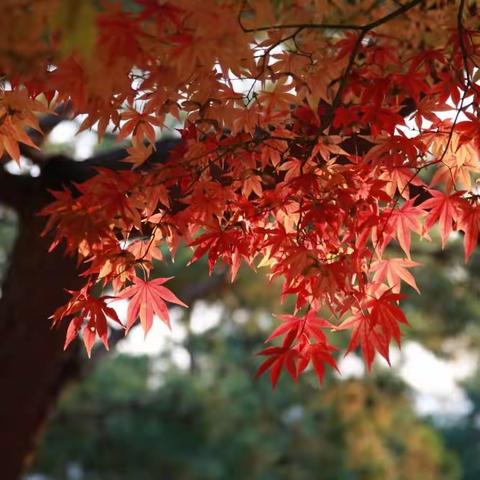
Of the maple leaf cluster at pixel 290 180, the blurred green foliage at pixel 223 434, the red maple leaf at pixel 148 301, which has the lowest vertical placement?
the red maple leaf at pixel 148 301

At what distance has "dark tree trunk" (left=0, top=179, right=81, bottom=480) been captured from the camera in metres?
2.50

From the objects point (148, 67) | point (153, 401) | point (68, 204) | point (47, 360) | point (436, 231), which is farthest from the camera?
point (153, 401)

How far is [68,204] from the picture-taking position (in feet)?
3.71

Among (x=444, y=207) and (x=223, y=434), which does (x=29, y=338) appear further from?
(x=223, y=434)

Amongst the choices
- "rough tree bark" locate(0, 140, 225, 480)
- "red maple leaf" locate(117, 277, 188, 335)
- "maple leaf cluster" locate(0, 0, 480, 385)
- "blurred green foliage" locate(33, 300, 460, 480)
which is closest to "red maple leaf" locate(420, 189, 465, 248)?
"maple leaf cluster" locate(0, 0, 480, 385)

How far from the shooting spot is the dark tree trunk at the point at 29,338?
2502 mm

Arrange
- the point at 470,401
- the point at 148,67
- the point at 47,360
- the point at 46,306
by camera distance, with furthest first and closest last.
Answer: the point at 470,401, the point at 47,360, the point at 46,306, the point at 148,67

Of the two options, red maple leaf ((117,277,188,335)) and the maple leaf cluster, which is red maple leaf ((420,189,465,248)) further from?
red maple leaf ((117,277,188,335))

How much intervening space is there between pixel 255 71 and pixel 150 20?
0.34m

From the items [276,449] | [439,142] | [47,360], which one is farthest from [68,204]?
[276,449]

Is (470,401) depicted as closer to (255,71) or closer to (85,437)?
(85,437)

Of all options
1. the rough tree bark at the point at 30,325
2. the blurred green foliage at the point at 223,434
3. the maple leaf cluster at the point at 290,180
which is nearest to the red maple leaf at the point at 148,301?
the maple leaf cluster at the point at 290,180

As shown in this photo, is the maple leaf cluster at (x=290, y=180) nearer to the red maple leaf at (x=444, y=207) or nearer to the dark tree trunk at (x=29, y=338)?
the red maple leaf at (x=444, y=207)

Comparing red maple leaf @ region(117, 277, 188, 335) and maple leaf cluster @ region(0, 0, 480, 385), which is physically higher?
maple leaf cluster @ region(0, 0, 480, 385)
